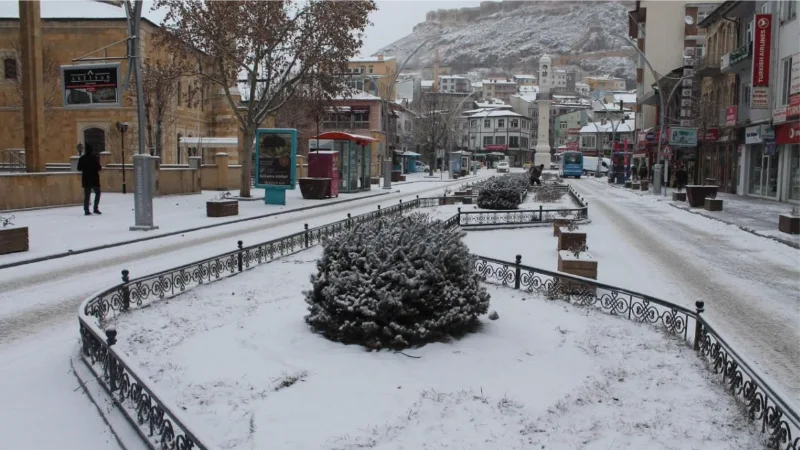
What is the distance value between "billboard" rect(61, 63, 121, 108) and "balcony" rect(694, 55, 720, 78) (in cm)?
3773

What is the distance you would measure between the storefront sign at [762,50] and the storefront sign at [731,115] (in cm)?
624

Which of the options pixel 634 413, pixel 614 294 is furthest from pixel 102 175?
pixel 634 413

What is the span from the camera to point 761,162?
3678 centimetres

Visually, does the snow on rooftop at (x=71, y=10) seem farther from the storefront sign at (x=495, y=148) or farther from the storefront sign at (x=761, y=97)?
the storefront sign at (x=495, y=148)

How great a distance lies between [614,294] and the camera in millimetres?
8828

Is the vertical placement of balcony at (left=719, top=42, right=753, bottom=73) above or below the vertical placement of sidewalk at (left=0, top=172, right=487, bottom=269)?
above

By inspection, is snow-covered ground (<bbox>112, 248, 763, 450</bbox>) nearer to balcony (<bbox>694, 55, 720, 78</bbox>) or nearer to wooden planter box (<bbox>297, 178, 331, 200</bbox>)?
wooden planter box (<bbox>297, 178, 331, 200</bbox>)

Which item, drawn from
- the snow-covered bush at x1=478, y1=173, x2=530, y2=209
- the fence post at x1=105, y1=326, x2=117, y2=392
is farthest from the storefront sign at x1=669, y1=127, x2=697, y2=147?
the fence post at x1=105, y1=326, x2=117, y2=392

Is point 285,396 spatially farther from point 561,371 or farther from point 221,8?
point 221,8

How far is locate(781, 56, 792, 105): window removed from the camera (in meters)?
31.6

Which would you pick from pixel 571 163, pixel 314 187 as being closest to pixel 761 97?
pixel 314 187

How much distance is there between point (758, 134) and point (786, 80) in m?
3.55

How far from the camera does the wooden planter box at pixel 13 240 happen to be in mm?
13273

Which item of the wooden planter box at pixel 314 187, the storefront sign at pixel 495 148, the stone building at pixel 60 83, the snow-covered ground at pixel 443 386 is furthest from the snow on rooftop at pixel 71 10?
the storefront sign at pixel 495 148
